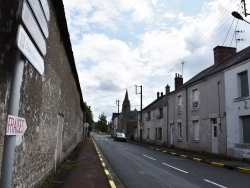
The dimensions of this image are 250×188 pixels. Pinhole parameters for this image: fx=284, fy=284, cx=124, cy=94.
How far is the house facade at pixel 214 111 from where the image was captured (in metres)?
17.8

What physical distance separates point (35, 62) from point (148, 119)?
3915 cm

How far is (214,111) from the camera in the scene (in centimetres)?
2128

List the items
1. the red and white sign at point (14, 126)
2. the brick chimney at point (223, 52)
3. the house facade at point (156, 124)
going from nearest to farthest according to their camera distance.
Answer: the red and white sign at point (14, 126) < the brick chimney at point (223, 52) < the house facade at point (156, 124)

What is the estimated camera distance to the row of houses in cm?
1770

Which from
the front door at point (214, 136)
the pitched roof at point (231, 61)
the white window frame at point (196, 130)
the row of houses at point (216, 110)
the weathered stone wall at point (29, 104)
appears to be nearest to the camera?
the weathered stone wall at point (29, 104)

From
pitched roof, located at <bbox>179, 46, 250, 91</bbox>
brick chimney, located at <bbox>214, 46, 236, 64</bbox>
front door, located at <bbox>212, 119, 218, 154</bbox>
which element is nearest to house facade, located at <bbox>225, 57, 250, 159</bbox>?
pitched roof, located at <bbox>179, 46, 250, 91</bbox>

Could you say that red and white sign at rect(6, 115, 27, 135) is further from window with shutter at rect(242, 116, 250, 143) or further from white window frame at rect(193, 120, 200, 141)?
white window frame at rect(193, 120, 200, 141)

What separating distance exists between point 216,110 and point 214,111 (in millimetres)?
344

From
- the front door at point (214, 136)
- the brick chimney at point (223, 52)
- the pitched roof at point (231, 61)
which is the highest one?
the brick chimney at point (223, 52)

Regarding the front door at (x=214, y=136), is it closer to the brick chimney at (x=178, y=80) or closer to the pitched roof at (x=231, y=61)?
the pitched roof at (x=231, y=61)

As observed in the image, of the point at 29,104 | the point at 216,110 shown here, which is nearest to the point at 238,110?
the point at 216,110

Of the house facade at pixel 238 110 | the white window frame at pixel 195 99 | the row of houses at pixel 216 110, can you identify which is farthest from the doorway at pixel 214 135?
the white window frame at pixel 195 99

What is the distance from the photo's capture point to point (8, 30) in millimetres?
3865

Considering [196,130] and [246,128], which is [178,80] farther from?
[246,128]
